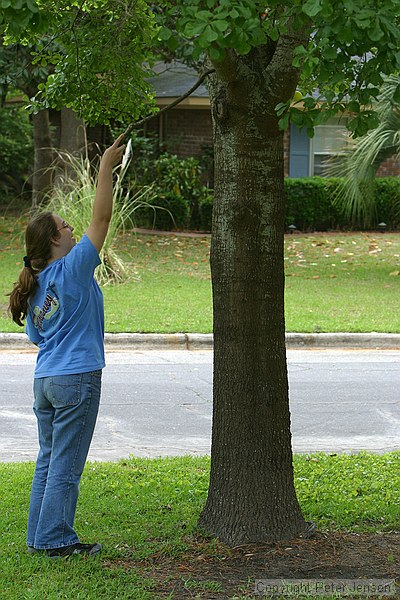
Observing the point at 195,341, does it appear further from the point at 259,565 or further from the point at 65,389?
the point at 65,389

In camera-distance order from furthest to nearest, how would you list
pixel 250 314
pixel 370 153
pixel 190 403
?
pixel 370 153 → pixel 190 403 → pixel 250 314

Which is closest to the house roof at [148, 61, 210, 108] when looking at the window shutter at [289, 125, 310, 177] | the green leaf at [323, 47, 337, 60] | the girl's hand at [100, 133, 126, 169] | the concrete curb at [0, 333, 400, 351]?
the window shutter at [289, 125, 310, 177]

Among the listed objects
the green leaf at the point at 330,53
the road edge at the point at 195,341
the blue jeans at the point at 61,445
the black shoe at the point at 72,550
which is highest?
the green leaf at the point at 330,53

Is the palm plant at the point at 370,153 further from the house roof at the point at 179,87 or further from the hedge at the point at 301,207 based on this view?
the house roof at the point at 179,87

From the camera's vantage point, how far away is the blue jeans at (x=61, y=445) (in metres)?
4.44

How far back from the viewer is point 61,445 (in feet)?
14.7

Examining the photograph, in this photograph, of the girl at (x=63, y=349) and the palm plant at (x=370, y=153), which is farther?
the palm plant at (x=370, y=153)

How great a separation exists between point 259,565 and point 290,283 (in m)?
11.5

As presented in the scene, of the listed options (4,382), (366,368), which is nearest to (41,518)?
(4,382)

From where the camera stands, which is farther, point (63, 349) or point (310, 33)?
point (63, 349)

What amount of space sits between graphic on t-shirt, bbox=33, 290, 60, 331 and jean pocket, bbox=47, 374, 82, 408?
12.1 inches

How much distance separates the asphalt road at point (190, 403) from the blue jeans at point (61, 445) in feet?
8.03

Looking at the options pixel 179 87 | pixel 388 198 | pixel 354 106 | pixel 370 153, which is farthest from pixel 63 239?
pixel 179 87

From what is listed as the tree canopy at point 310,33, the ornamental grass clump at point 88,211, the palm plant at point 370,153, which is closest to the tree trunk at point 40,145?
the ornamental grass clump at point 88,211
